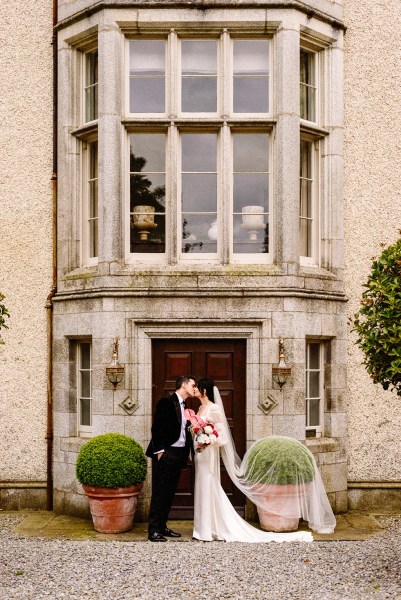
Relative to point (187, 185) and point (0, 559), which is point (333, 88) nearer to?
point (187, 185)

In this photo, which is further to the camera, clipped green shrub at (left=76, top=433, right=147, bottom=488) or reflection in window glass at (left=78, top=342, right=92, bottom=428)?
reflection in window glass at (left=78, top=342, right=92, bottom=428)

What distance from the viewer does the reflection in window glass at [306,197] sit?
11.7m

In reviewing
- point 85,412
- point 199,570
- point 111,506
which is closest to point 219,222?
point 85,412

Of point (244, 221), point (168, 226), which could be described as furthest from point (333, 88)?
point (168, 226)

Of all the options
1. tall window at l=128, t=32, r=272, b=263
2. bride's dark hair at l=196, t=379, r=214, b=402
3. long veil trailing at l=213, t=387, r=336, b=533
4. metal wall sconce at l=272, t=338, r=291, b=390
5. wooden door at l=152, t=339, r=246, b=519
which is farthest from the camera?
tall window at l=128, t=32, r=272, b=263

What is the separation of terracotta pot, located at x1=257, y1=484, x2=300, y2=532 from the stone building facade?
102 centimetres

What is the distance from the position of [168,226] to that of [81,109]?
212cm

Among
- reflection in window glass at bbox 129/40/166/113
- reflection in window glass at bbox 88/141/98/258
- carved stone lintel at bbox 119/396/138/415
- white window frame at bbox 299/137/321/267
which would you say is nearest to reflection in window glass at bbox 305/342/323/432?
white window frame at bbox 299/137/321/267

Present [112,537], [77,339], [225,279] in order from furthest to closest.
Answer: [77,339] → [225,279] → [112,537]

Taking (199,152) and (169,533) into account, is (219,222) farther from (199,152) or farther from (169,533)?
(169,533)

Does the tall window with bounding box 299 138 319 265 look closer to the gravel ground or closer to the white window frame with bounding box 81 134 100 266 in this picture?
the white window frame with bounding box 81 134 100 266

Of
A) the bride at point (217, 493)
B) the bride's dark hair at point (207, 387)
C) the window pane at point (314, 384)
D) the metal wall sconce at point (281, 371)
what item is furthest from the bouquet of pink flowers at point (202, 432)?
the window pane at point (314, 384)

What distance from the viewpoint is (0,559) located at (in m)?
8.56

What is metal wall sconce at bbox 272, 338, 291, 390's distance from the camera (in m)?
10.8
